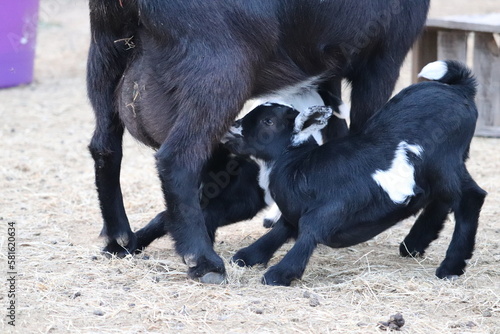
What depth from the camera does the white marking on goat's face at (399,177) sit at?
343 cm

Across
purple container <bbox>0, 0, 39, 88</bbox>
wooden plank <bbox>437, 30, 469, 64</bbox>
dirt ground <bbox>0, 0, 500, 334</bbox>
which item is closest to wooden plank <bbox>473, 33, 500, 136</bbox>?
wooden plank <bbox>437, 30, 469, 64</bbox>

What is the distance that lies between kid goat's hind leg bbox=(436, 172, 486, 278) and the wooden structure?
3.13 metres

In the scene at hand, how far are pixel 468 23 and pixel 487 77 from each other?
21.2 inches

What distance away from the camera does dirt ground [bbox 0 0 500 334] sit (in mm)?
2951

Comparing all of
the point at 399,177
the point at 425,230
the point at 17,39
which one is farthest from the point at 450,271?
the point at 17,39

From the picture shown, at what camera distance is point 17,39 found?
8242 millimetres

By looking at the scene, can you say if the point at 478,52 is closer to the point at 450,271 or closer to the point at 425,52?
the point at 425,52

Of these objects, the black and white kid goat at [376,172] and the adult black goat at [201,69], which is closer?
the adult black goat at [201,69]

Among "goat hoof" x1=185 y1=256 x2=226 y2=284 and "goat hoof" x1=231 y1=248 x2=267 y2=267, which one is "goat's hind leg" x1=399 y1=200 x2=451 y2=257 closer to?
"goat hoof" x1=231 y1=248 x2=267 y2=267

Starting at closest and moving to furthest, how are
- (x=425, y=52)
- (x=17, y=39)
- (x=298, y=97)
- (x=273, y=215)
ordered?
(x=298, y=97) < (x=273, y=215) < (x=425, y=52) < (x=17, y=39)

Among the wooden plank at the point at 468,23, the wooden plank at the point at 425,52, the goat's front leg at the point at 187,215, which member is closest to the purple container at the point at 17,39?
the wooden plank at the point at 425,52

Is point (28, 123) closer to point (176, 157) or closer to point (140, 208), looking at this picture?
point (140, 208)

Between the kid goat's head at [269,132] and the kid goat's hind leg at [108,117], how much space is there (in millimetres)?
558

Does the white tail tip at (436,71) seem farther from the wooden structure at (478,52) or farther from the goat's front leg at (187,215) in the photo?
the wooden structure at (478,52)
